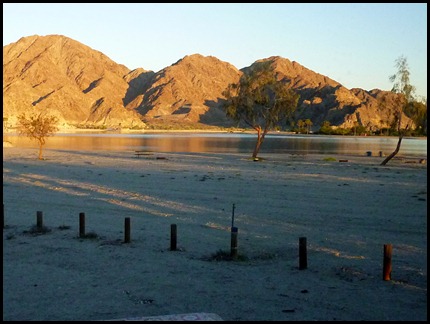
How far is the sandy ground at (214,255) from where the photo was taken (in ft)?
26.2

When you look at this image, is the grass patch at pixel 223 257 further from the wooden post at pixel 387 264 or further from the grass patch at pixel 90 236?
the grass patch at pixel 90 236

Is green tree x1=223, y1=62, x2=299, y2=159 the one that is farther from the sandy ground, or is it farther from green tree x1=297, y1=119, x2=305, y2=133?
green tree x1=297, y1=119, x2=305, y2=133

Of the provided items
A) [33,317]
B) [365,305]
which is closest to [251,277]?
[365,305]

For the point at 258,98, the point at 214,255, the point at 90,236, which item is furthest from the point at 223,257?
the point at 258,98

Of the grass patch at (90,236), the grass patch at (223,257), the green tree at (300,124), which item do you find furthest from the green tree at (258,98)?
the green tree at (300,124)

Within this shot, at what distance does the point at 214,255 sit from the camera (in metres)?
10.9

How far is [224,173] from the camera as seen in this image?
101 ft

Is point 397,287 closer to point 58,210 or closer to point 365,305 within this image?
point 365,305

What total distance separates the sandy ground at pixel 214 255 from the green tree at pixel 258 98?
24.0 metres

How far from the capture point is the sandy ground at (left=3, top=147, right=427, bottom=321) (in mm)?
7980

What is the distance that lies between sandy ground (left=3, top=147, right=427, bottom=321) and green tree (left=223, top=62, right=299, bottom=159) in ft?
78.7

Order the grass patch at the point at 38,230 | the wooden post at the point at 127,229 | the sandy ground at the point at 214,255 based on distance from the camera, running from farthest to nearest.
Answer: the grass patch at the point at 38,230 < the wooden post at the point at 127,229 < the sandy ground at the point at 214,255

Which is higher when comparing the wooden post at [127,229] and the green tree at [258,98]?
the green tree at [258,98]

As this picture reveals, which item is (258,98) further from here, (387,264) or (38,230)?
(387,264)
